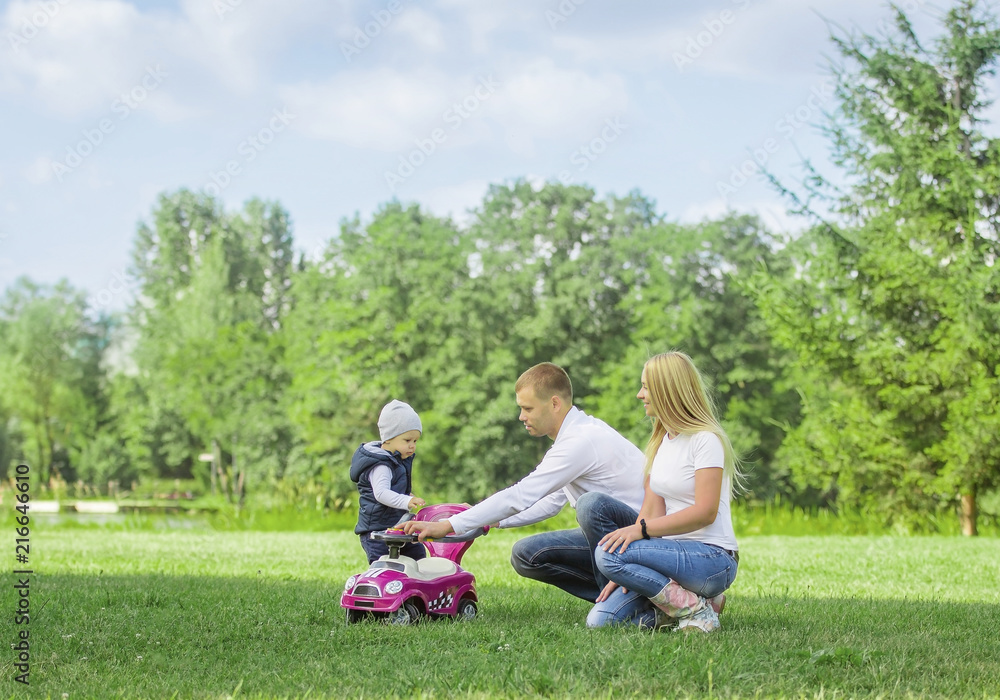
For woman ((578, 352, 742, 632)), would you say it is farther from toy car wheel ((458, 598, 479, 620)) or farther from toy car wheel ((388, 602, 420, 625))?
toy car wheel ((388, 602, 420, 625))

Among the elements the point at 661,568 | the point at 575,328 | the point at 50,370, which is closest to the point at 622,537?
the point at 661,568

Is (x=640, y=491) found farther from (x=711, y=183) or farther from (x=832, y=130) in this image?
(x=711, y=183)

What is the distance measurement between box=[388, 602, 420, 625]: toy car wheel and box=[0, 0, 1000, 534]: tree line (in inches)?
75.6

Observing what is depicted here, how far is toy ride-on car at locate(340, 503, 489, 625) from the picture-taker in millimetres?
4727

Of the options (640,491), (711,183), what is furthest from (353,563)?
(711,183)

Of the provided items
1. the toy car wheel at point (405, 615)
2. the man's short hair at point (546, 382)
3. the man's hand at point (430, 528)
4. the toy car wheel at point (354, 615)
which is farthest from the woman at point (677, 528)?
the toy car wheel at point (354, 615)

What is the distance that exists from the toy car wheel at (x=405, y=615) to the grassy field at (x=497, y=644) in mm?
158

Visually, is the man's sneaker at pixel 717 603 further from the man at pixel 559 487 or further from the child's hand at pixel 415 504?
the child's hand at pixel 415 504

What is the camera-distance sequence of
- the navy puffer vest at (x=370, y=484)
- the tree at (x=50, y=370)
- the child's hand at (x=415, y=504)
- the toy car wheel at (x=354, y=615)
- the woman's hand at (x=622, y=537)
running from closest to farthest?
the woman's hand at (x=622, y=537) < the toy car wheel at (x=354, y=615) < the child's hand at (x=415, y=504) < the navy puffer vest at (x=370, y=484) < the tree at (x=50, y=370)

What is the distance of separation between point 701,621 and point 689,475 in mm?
687

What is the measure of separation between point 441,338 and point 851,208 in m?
17.4

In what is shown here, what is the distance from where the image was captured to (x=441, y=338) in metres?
32.5

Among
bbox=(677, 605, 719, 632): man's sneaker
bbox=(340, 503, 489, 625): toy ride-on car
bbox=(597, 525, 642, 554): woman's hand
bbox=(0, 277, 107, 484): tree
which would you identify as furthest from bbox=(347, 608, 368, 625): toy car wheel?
bbox=(0, 277, 107, 484): tree

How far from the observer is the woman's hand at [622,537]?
4.50m
